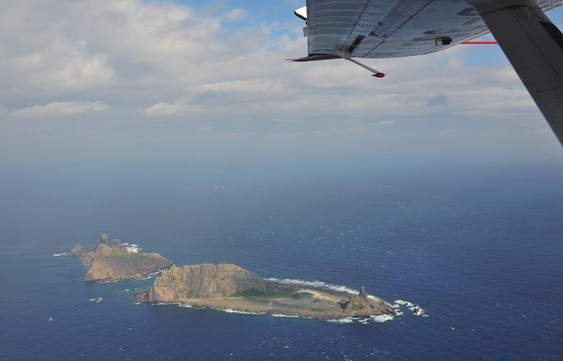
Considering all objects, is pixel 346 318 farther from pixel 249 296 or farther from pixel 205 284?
pixel 205 284

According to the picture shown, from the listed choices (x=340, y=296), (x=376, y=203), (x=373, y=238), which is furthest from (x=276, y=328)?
(x=376, y=203)

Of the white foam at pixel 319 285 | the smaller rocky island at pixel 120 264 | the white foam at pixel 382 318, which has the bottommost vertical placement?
the white foam at pixel 382 318

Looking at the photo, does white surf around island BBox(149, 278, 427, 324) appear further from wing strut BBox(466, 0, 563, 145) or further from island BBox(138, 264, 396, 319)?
wing strut BBox(466, 0, 563, 145)

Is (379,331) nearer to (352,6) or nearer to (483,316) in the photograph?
(483,316)

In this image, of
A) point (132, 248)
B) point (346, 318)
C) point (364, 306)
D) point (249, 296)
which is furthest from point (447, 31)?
point (132, 248)

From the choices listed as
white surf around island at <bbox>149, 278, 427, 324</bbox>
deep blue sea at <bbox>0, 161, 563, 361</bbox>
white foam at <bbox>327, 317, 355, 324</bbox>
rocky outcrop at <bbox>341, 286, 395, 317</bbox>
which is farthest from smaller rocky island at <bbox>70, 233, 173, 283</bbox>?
rocky outcrop at <bbox>341, 286, 395, 317</bbox>

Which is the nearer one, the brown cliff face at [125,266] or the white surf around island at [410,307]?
the white surf around island at [410,307]

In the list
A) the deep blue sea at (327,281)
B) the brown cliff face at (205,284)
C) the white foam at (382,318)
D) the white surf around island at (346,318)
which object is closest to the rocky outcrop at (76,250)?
the deep blue sea at (327,281)

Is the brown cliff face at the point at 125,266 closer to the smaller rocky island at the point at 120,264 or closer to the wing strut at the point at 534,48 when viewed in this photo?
the smaller rocky island at the point at 120,264
